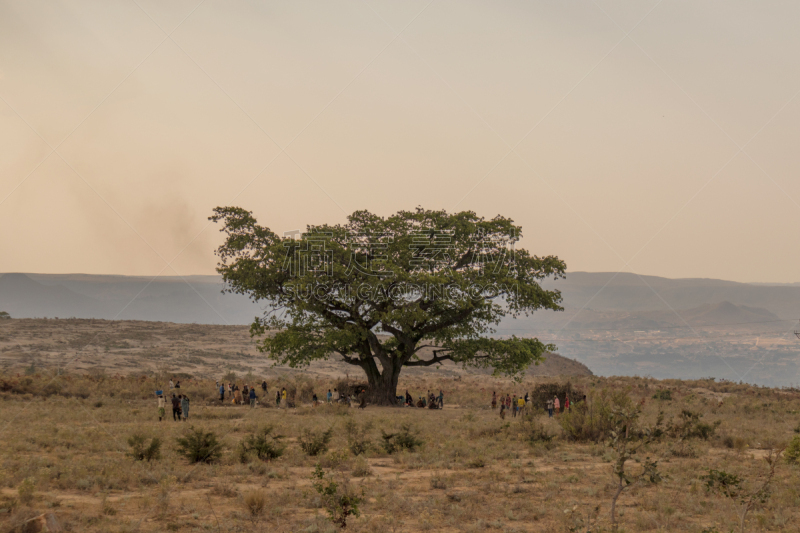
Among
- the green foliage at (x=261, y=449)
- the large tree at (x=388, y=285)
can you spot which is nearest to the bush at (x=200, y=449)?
the green foliage at (x=261, y=449)

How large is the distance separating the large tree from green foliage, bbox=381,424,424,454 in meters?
12.5

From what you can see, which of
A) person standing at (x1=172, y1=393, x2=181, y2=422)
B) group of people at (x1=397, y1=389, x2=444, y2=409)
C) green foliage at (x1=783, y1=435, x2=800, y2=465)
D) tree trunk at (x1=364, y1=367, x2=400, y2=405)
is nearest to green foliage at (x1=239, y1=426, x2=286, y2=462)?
person standing at (x1=172, y1=393, x2=181, y2=422)

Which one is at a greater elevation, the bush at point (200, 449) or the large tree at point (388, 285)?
the large tree at point (388, 285)

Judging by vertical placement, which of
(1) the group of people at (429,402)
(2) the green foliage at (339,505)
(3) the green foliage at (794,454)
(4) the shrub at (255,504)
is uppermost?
(3) the green foliage at (794,454)

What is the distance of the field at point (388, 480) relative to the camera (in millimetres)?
9852

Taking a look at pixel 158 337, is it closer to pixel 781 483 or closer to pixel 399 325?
pixel 399 325

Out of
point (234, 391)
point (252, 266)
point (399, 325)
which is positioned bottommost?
point (234, 391)

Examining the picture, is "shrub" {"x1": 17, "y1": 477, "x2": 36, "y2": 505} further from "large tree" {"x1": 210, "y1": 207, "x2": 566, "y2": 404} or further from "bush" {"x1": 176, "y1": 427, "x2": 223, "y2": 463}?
"large tree" {"x1": 210, "y1": 207, "x2": 566, "y2": 404}

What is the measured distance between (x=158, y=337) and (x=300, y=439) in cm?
7205

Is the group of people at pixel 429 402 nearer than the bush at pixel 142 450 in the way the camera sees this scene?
No

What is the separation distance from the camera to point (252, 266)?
32875mm

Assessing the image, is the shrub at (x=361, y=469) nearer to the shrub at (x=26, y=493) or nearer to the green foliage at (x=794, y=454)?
the shrub at (x=26, y=493)

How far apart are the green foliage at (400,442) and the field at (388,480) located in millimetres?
211

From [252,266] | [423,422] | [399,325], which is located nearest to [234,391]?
[252,266]
